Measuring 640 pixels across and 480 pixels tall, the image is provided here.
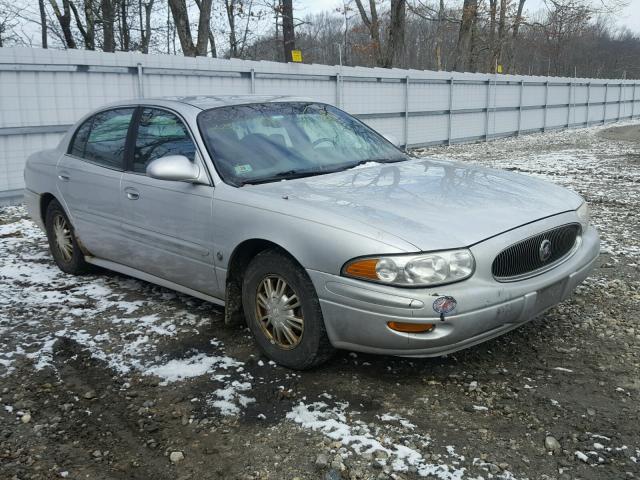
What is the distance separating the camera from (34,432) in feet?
9.70

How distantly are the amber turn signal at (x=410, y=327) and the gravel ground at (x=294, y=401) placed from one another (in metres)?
0.41

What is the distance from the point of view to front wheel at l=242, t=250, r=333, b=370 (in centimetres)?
326

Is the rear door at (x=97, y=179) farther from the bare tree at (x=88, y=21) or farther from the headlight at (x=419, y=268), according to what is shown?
the bare tree at (x=88, y=21)

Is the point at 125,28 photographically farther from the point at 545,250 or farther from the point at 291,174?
the point at 545,250

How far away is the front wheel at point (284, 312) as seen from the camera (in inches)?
128

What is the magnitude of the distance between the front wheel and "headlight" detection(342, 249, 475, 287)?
40 cm

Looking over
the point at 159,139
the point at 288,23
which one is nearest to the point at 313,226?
the point at 159,139

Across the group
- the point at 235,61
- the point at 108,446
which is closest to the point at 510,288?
the point at 108,446

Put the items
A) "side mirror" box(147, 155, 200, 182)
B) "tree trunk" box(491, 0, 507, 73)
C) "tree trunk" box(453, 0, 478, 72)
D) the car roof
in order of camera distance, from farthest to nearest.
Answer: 1. "tree trunk" box(491, 0, 507, 73)
2. "tree trunk" box(453, 0, 478, 72)
3. the car roof
4. "side mirror" box(147, 155, 200, 182)

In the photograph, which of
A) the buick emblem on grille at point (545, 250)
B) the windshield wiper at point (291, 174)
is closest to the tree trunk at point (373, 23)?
the windshield wiper at point (291, 174)

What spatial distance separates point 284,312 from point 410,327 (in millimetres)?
769

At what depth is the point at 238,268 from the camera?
3.75 metres

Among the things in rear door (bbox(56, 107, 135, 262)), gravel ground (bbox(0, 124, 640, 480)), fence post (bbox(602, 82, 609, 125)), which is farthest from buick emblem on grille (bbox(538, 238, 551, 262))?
fence post (bbox(602, 82, 609, 125))

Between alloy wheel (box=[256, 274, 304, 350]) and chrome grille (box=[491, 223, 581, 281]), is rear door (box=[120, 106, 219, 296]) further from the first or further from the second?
chrome grille (box=[491, 223, 581, 281])
